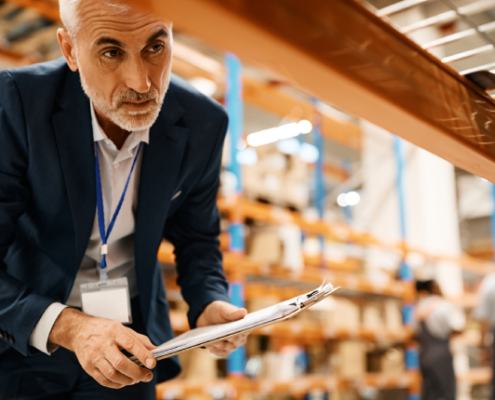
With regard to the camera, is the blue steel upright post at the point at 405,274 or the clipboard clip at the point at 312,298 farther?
the blue steel upright post at the point at 405,274

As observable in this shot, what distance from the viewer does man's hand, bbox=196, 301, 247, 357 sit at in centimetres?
114

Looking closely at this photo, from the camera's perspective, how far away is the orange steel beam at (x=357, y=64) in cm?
37

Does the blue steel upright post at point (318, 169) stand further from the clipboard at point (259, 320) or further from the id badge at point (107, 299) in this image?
the clipboard at point (259, 320)

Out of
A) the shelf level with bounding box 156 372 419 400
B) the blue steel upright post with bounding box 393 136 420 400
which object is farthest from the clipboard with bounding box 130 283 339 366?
the blue steel upright post with bounding box 393 136 420 400

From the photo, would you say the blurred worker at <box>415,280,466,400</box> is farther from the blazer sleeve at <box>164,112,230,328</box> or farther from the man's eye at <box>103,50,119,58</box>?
the man's eye at <box>103,50,119,58</box>

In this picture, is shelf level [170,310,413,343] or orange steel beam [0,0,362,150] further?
shelf level [170,310,413,343]

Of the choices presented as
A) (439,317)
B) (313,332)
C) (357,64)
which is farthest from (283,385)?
(357,64)

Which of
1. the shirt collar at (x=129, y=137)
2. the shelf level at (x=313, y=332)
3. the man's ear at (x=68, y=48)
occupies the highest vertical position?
the man's ear at (x=68, y=48)

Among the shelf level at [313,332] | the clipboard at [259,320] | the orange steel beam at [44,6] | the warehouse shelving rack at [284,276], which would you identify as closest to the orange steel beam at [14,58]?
the orange steel beam at [44,6]

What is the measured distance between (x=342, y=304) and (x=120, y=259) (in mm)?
4258

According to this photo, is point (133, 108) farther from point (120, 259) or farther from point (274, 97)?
point (274, 97)

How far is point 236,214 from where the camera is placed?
3959mm

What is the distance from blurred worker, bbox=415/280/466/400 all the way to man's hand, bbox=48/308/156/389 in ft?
15.9

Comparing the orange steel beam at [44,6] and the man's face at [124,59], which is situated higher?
the orange steel beam at [44,6]
